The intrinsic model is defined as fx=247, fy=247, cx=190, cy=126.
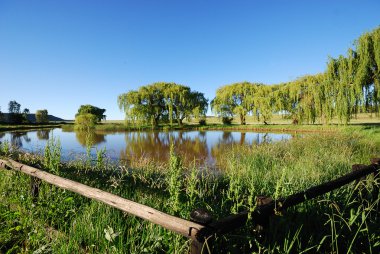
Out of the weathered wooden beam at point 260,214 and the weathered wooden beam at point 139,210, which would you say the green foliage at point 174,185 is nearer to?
the weathered wooden beam at point 139,210

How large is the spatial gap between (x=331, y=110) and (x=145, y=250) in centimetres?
2205

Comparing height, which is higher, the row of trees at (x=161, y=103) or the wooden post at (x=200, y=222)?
the row of trees at (x=161, y=103)

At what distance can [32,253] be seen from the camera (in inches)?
92.3

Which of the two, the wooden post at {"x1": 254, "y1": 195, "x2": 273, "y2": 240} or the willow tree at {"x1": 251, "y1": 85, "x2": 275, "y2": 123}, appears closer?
the wooden post at {"x1": 254, "y1": 195, "x2": 273, "y2": 240}

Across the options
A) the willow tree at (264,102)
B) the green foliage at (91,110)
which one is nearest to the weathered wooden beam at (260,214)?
the willow tree at (264,102)

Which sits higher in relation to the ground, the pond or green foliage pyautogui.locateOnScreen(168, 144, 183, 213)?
green foliage pyautogui.locateOnScreen(168, 144, 183, 213)

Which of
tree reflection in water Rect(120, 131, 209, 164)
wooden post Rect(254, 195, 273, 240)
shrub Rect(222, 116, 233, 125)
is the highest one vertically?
shrub Rect(222, 116, 233, 125)

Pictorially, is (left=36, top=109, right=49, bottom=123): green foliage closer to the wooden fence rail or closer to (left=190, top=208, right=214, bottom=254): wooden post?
the wooden fence rail

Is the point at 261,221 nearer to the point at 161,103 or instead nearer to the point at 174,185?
the point at 174,185

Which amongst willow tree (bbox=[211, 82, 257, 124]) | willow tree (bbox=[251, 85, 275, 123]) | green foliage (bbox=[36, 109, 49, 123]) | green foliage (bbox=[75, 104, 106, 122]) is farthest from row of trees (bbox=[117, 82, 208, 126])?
green foliage (bbox=[36, 109, 49, 123])

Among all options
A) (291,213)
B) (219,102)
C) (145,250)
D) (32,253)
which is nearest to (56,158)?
(32,253)

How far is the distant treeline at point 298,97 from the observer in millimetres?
18672

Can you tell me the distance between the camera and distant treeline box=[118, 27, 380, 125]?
18672 mm

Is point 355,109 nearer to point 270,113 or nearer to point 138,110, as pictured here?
point 270,113
